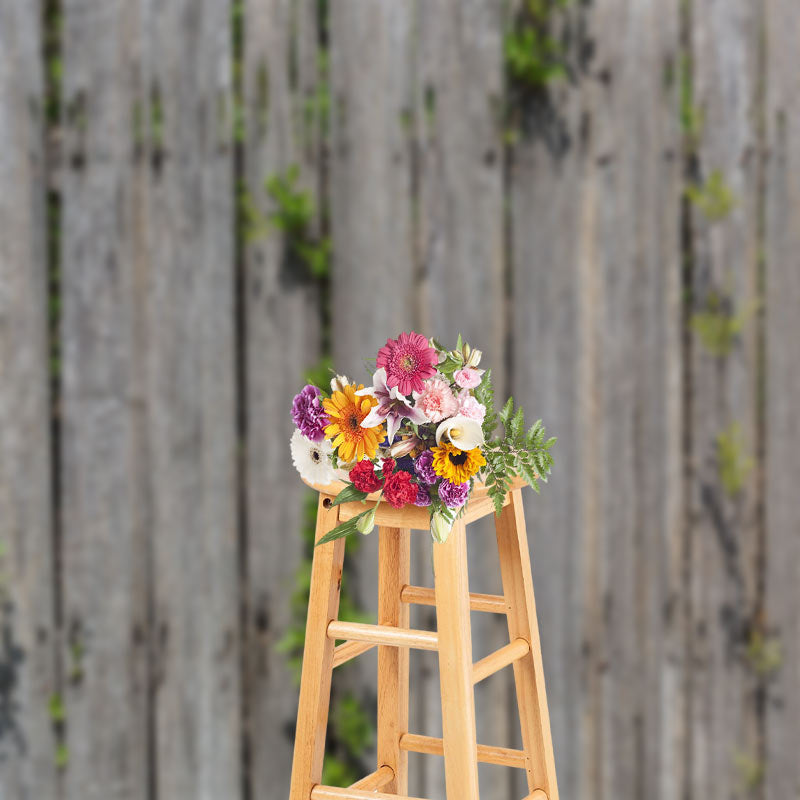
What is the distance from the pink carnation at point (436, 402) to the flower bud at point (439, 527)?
88 millimetres

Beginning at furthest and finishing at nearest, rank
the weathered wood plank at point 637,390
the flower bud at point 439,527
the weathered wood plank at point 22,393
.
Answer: the weathered wood plank at point 637,390 → the weathered wood plank at point 22,393 → the flower bud at point 439,527

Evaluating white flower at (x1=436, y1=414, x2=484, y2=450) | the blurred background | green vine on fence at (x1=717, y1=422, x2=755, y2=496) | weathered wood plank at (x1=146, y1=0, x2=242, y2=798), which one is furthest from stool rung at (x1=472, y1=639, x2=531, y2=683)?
green vine on fence at (x1=717, y1=422, x2=755, y2=496)

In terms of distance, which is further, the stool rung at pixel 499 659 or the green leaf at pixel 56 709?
the green leaf at pixel 56 709

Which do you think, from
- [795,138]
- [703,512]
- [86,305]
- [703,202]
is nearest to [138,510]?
[86,305]

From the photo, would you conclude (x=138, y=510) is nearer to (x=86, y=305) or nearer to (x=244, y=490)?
(x=244, y=490)

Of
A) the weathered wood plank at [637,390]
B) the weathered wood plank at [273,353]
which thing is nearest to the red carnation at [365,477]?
the weathered wood plank at [273,353]

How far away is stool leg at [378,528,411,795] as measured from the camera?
960 millimetres

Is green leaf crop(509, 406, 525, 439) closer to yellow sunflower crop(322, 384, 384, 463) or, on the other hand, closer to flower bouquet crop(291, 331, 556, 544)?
flower bouquet crop(291, 331, 556, 544)

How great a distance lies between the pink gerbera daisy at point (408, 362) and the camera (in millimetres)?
801

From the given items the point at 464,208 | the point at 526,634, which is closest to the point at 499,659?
the point at 526,634

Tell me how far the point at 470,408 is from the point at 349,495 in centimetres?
14

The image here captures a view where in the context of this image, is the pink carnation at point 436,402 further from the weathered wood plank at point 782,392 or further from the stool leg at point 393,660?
the weathered wood plank at point 782,392

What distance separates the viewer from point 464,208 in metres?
1.37

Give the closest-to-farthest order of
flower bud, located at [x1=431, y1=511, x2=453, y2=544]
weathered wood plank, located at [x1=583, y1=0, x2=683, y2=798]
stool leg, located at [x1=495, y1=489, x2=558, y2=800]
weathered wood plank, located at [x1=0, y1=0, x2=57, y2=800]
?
flower bud, located at [x1=431, y1=511, x2=453, y2=544], stool leg, located at [x1=495, y1=489, x2=558, y2=800], weathered wood plank, located at [x1=0, y1=0, x2=57, y2=800], weathered wood plank, located at [x1=583, y1=0, x2=683, y2=798]
